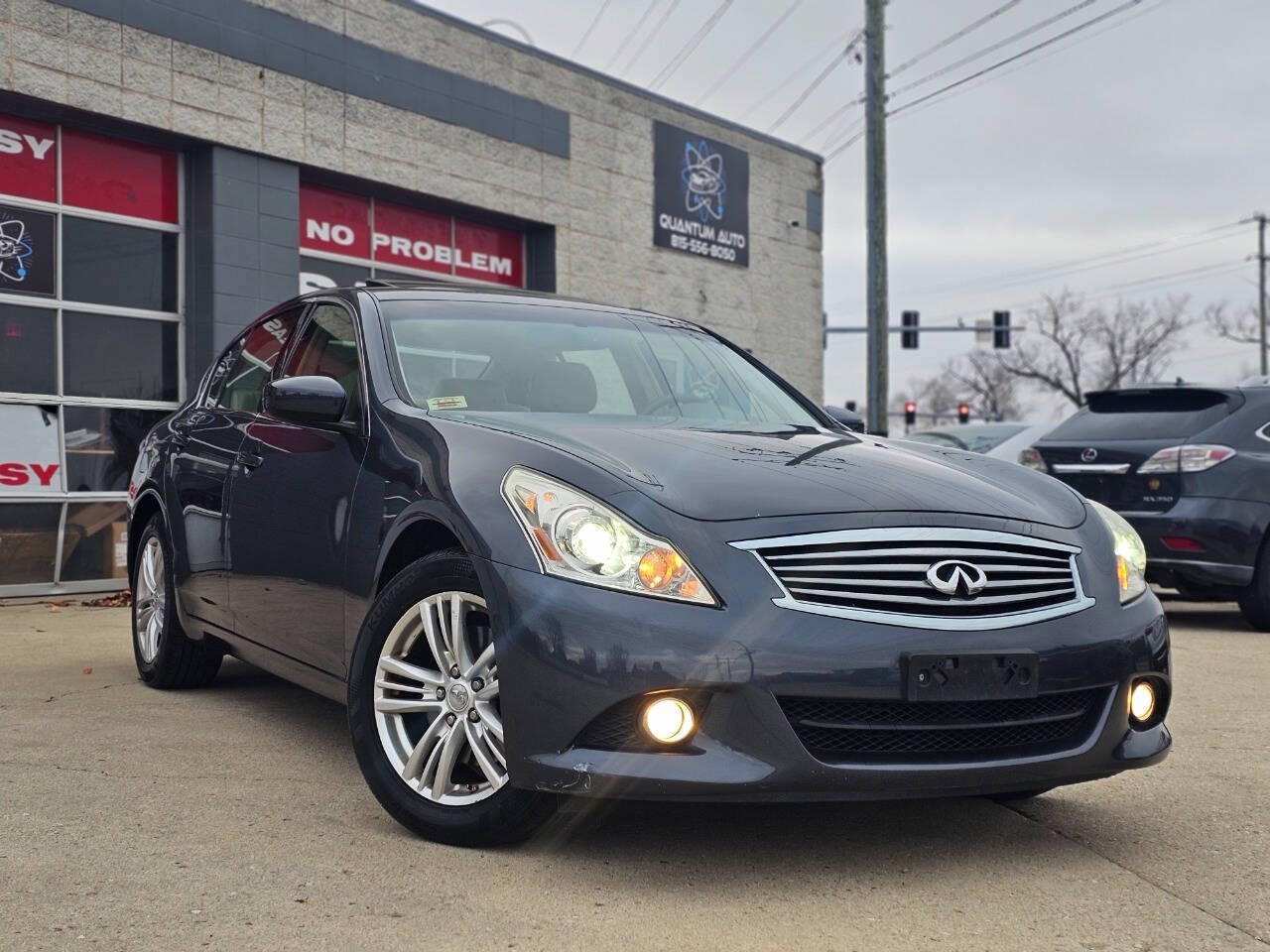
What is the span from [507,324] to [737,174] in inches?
561

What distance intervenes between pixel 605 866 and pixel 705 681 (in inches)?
24.2

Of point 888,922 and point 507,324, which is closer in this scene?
point 888,922

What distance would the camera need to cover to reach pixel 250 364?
5.70 metres

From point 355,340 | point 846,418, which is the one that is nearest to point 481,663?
point 355,340

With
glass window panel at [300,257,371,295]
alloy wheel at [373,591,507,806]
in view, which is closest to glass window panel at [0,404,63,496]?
glass window panel at [300,257,371,295]

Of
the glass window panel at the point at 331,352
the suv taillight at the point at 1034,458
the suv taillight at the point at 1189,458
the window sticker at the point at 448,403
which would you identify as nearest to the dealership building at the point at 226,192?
the suv taillight at the point at 1034,458

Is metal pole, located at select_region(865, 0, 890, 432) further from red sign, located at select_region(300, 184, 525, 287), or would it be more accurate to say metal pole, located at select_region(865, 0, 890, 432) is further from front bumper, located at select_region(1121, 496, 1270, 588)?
front bumper, located at select_region(1121, 496, 1270, 588)

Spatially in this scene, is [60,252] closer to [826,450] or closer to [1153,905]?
[826,450]

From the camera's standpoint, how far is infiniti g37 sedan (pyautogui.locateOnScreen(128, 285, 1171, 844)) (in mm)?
3162

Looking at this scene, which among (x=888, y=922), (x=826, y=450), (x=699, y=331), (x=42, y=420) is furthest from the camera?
(x=42, y=420)

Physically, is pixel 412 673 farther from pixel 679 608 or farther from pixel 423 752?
pixel 679 608

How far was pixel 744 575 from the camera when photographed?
3197 mm

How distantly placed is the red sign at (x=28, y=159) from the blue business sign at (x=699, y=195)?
24.9ft

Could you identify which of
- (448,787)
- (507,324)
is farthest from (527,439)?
(507,324)
